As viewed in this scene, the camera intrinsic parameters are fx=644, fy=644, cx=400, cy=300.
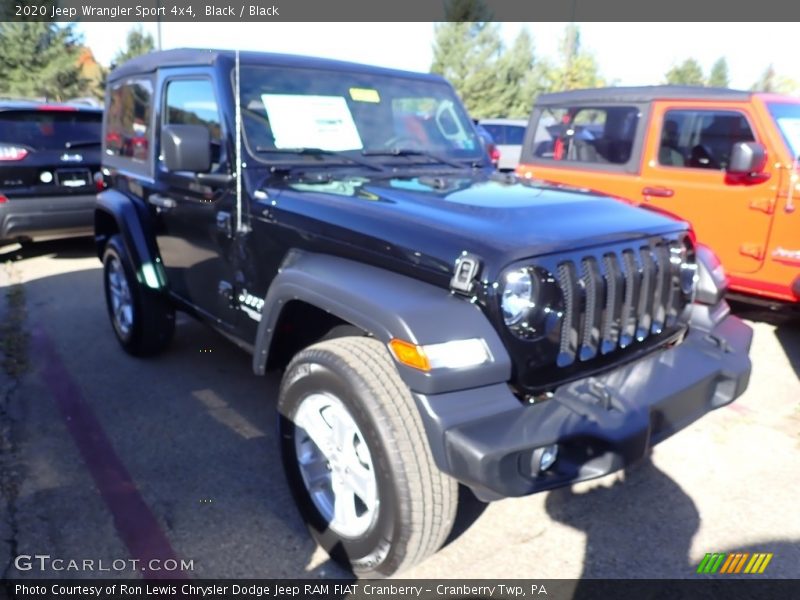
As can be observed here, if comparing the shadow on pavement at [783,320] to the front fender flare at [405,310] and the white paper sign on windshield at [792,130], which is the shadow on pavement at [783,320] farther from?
the front fender flare at [405,310]

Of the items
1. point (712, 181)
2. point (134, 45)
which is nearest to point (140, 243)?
point (712, 181)

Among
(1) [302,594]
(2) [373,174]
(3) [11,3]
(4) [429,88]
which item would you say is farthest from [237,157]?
(3) [11,3]

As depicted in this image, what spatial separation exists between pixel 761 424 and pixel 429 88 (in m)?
2.77

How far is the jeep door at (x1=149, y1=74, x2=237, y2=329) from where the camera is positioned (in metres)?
3.23

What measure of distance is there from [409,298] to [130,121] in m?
3.13

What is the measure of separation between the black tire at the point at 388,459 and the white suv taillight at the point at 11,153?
585 cm

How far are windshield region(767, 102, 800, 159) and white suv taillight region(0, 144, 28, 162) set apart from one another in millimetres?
7059

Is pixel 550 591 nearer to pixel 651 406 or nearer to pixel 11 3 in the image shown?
pixel 651 406

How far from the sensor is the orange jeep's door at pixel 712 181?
4.99 m

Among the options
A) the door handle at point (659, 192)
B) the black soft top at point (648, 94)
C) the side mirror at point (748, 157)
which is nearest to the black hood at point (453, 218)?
the side mirror at point (748, 157)

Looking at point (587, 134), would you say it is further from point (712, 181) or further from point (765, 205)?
point (765, 205)

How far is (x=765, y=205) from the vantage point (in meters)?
4.91

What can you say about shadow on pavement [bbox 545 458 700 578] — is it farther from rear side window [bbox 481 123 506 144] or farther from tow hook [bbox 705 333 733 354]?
rear side window [bbox 481 123 506 144]

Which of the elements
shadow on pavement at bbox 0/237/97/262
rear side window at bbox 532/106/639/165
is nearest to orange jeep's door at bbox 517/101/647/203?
rear side window at bbox 532/106/639/165
